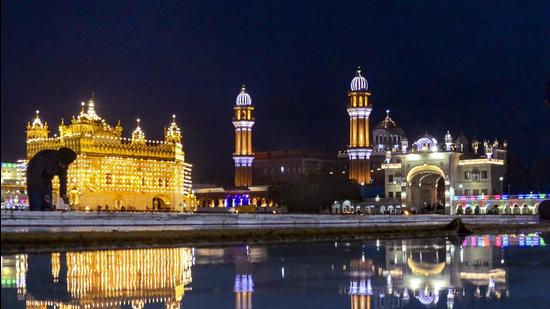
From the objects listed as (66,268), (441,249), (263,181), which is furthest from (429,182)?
(66,268)

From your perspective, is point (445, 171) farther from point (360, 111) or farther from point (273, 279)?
point (273, 279)

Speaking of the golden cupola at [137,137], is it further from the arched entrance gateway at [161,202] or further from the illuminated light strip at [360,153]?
the illuminated light strip at [360,153]

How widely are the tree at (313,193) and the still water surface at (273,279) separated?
53.6 meters

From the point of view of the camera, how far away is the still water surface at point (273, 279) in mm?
15234

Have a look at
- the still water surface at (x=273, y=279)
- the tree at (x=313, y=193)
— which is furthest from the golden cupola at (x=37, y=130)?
the still water surface at (x=273, y=279)

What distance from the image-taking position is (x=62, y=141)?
72250mm

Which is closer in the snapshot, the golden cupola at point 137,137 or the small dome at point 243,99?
the golden cupola at point 137,137

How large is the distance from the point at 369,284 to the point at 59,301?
20.8 ft

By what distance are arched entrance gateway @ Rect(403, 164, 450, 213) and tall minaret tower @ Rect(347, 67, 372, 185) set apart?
8.64 meters

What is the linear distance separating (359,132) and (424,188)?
1239cm

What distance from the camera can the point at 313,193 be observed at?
81.9 meters

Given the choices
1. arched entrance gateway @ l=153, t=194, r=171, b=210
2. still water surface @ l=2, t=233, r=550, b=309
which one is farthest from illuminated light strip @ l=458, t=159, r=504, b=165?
still water surface @ l=2, t=233, r=550, b=309

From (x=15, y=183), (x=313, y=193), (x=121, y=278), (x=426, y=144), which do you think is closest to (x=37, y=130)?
(x=15, y=183)

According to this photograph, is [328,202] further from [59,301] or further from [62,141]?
[59,301]
